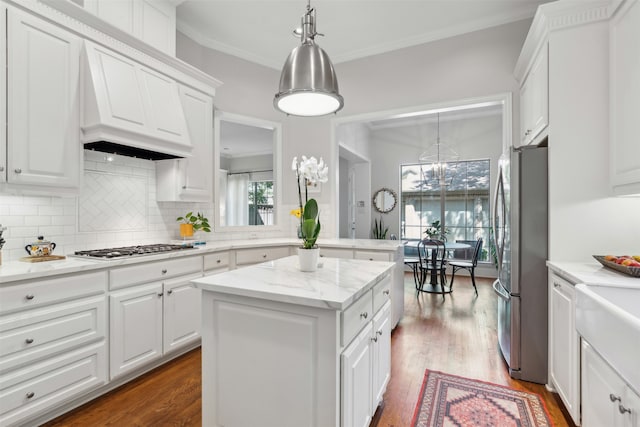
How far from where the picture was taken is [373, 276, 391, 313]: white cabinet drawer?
1.76 metres

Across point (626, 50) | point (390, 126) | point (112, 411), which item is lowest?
point (112, 411)

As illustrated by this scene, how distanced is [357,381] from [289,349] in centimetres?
37

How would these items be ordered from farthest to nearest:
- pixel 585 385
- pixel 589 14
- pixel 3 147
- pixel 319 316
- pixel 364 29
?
pixel 364 29
pixel 589 14
pixel 3 147
pixel 585 385
pixel 319 316

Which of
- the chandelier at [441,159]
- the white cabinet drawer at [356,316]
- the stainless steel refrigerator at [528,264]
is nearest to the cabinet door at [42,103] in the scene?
the white cabinet drawer at [356,316]

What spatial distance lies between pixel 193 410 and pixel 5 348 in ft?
3.48

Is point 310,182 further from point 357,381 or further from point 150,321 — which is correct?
point 150,321

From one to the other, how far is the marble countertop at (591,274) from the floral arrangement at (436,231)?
4.08 meters

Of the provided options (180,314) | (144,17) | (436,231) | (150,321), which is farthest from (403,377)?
(436,231)

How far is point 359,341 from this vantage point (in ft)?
4.89

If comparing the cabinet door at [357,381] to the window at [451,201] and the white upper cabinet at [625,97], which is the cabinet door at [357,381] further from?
the window at [451,201]

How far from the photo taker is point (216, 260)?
10.0 ft

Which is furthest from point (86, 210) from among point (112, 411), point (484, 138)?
point (484, 138)

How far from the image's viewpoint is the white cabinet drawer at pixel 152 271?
217 centimetres

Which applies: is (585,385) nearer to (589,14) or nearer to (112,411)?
(589,14)
